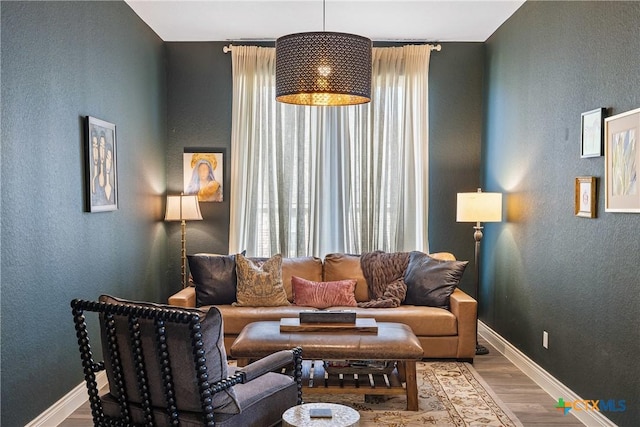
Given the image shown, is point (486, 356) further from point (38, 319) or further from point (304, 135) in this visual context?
point (38, 319)

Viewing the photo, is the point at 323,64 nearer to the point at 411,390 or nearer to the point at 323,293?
the point at 411,390

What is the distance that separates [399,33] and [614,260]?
3.57 metres

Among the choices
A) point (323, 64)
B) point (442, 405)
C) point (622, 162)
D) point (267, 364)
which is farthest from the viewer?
point (442, 405)

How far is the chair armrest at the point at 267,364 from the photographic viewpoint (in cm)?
305

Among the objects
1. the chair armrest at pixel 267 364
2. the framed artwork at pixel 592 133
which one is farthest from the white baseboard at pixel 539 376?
the chair armrest at pixel 267 364

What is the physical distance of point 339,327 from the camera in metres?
4.45

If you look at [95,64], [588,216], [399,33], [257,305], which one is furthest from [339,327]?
[399,33]

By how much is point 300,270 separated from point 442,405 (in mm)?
2054

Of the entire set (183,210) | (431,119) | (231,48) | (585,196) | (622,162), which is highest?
(231,48)

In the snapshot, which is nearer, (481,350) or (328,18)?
(481,350)

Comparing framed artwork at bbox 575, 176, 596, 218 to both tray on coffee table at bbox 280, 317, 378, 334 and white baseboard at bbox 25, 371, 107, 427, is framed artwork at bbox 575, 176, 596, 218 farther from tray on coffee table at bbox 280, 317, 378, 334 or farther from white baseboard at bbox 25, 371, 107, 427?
white baseboard at bbox 25, 371, 107, 427

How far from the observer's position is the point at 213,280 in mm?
5730

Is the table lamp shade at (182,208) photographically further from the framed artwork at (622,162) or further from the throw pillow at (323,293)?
the framed artwork at (622,162)

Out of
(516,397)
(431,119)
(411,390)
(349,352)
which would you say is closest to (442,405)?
Result: (411,390)
